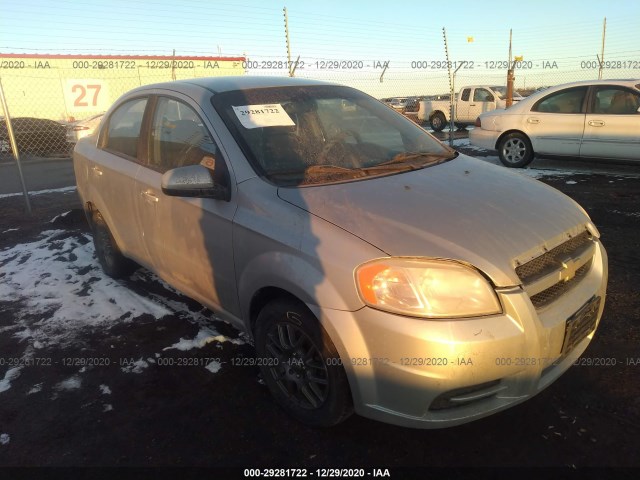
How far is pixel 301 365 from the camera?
2.25 metres

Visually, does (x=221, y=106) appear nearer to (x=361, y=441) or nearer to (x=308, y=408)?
(x=308, y=408)

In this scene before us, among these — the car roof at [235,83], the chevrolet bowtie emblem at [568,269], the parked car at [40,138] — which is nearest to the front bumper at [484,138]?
the car roof at [235,83]

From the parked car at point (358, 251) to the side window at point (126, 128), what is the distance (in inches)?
5.6

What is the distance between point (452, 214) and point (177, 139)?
1864 mm

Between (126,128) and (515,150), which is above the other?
(126,128)

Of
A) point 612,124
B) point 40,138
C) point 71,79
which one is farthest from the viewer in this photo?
point 71,79

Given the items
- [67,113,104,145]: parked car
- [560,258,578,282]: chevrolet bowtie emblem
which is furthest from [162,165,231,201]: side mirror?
[67,113,104,145]: parked car

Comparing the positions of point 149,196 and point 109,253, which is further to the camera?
point 109,253

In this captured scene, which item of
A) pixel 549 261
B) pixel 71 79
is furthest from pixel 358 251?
pixel 71 79

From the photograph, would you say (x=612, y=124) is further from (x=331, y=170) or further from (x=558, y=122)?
(x=331, y=170)

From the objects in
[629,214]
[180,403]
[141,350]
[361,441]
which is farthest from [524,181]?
[629,214]

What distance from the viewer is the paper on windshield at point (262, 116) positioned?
2723mm

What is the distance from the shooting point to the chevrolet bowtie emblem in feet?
6.95

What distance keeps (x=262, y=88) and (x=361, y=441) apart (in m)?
2.17
